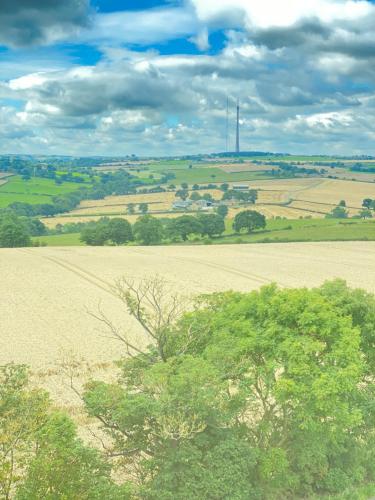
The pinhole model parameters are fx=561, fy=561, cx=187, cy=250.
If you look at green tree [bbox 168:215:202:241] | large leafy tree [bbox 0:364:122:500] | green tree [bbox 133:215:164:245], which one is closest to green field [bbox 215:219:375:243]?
green tree [bbox 168:215:202:241]

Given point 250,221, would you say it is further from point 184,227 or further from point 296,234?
point 296,234

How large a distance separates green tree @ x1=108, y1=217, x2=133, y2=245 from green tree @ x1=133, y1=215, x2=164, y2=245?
2178 mm

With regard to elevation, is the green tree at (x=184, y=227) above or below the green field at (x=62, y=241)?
above

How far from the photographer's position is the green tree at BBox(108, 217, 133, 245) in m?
124

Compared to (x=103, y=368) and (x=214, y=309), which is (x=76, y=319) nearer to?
(x=103, y=368)

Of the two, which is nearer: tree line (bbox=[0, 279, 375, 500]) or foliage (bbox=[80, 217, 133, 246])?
tree line (bbox=[0, 279, 375, 500])

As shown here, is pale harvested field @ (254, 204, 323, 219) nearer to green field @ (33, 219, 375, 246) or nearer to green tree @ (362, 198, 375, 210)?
green tree @ (362, 198, 375, 210)

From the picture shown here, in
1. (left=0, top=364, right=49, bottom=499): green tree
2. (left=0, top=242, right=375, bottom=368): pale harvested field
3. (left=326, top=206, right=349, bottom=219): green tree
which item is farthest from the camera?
(left=326, top=206, right=349, bottom=219): green tree

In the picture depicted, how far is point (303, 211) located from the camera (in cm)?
17575

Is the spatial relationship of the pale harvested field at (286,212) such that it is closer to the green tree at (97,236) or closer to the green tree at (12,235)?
the green tree at (97,236)

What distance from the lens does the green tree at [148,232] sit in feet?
411

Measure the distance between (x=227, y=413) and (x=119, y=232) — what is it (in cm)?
10554

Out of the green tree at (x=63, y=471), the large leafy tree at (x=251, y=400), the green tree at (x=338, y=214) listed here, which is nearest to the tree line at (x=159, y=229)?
the green tree at (x=338, y=214)

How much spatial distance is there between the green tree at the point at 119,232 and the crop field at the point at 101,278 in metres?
22.2
